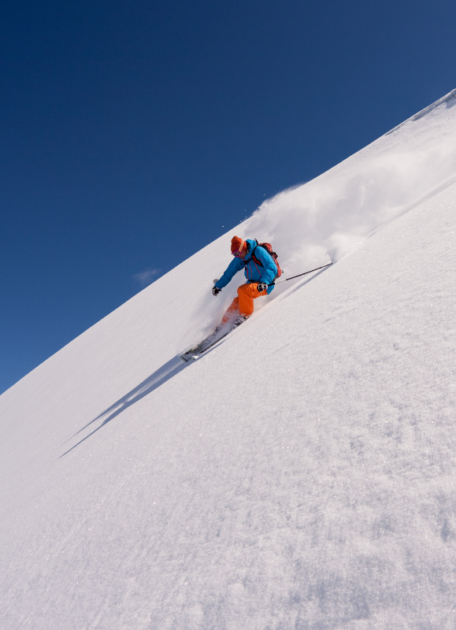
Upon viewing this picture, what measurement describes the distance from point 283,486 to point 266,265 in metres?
3.87

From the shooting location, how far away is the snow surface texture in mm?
992

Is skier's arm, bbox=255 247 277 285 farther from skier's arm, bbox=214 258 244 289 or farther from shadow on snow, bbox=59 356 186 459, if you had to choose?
shadow on snow, bbox=59 356 186 459

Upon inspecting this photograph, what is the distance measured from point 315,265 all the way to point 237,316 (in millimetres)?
1554

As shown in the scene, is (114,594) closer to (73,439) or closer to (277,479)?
(277,479)

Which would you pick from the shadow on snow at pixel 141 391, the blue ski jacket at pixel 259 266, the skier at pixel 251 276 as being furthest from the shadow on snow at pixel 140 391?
the blue ski jacket at pixel 259 266

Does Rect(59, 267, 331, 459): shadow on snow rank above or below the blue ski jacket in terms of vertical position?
below

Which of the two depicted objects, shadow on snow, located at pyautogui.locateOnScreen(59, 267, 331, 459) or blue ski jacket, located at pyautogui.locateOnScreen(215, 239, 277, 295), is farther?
blue ski jacket, located at pyautogui.locateOnScreen(215, 239, 277, 295)

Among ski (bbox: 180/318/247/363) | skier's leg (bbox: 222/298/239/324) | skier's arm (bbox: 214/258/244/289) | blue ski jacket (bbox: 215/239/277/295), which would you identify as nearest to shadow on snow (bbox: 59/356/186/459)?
ski (bbox: 180/318/247/363)

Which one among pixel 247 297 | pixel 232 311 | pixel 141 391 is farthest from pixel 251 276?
pixel 141 391

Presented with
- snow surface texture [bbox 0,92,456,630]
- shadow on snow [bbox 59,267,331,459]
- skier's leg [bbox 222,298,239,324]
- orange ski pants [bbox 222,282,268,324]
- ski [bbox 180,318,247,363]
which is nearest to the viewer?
snow surface texture [bbox 0,92,456,630]

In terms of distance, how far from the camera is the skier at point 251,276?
4879 mm

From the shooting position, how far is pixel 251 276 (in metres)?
5.18

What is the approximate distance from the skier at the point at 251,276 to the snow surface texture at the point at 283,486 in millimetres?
1058

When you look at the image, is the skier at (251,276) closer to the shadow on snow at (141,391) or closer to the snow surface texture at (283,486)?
the shadow on snow at (141,391)
